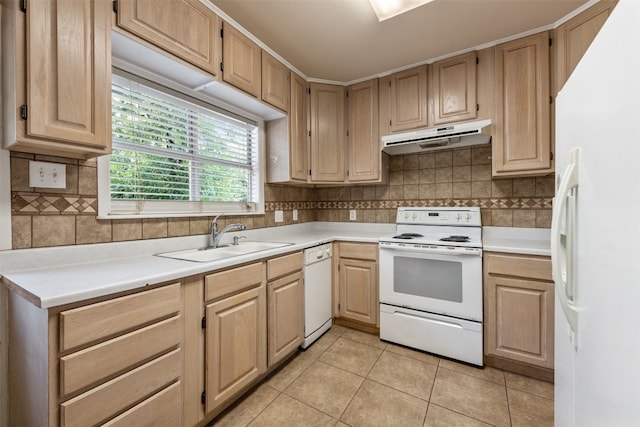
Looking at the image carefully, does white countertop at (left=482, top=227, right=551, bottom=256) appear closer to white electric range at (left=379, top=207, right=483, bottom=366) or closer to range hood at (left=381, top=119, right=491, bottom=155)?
white electric range at (left=379, top=207, right=483, bottom=366)

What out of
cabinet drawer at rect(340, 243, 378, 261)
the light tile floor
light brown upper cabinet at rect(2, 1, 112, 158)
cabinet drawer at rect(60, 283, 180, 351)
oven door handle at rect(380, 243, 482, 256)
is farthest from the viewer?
cabinet drawer at rect(340, 243, 378, 261)

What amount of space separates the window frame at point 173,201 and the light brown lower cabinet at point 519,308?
1910mm

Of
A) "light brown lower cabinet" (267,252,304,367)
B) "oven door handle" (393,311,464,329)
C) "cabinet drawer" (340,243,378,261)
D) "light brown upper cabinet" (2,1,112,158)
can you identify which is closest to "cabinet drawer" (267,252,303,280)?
"light brown lower cabinet" (267,252,304,367)

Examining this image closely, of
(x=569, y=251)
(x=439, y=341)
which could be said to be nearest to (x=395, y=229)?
(x=439, y=341)

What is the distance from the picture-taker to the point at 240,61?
1856mm

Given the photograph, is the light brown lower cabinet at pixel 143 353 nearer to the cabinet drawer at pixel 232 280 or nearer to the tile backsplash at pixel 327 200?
the cabinet drawer at pixel 232 280

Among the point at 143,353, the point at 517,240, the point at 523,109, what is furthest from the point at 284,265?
the point at 523,109

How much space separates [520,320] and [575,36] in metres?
1.89

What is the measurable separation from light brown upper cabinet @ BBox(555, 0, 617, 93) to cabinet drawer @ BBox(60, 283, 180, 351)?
8.72 ft

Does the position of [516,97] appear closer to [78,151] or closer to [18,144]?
[78,151]

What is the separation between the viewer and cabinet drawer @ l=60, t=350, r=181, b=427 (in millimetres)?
890

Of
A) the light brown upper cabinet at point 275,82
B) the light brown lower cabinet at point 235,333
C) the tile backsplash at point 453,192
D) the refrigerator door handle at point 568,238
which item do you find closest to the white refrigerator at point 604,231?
the refrigerator door handle at point 568,238

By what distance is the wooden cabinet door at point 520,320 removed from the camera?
5.65 feet

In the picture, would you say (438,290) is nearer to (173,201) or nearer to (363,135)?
(363,135)
